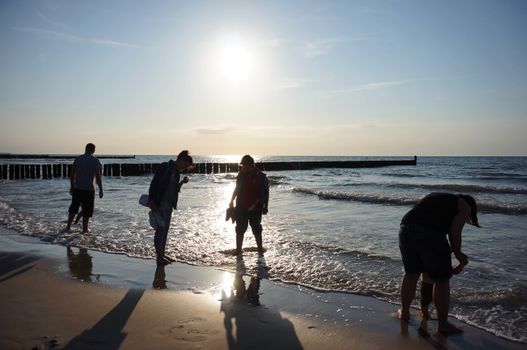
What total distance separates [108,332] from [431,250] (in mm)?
2987

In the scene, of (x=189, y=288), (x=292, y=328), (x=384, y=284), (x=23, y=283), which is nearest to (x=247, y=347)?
(x=292, y=328)

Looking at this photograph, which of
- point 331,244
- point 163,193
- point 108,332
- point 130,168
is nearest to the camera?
point 108,332

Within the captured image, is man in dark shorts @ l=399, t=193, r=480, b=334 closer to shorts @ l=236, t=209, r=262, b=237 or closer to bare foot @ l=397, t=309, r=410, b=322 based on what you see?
bare foot @ l=397, t=309, r=410, b=322

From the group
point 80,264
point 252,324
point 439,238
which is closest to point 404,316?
point 439,238

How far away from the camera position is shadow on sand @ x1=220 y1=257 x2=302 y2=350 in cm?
338

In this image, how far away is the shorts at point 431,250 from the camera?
3623 mm

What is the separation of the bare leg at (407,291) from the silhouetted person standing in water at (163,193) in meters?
3.18

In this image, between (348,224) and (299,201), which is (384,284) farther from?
(299,201)

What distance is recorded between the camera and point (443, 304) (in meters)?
3.75

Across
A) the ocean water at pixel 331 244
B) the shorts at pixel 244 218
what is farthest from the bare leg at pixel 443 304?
the shorts at pixel 244 218

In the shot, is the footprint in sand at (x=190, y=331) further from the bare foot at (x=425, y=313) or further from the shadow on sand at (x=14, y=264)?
the shadow on sand at (x=14, y=264)

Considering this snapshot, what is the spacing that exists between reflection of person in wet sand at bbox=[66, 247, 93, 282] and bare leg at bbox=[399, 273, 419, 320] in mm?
3879

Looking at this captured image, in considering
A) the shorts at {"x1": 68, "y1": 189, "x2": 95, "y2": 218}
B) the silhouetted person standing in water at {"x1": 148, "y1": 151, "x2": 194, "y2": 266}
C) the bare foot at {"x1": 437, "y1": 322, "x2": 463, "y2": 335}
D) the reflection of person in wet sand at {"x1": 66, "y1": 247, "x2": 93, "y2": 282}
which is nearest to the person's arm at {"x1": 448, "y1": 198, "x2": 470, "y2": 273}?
the bare foot at {"x1": 437, "y1": 322, "x2": 463, "y2": 335}

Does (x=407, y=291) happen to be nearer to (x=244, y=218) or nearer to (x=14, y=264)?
(x=244, y=218)
